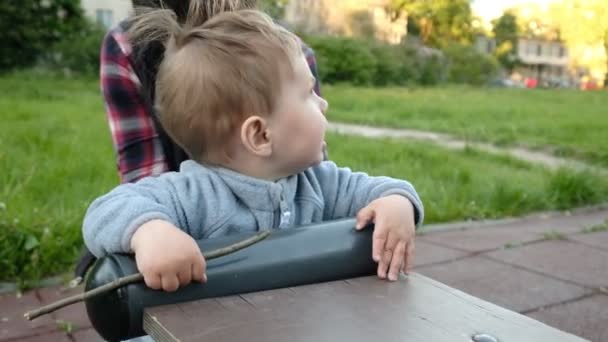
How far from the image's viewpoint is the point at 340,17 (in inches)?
1082

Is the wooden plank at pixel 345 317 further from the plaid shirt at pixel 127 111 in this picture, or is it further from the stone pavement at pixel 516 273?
the stone pavement at pixel 516 273

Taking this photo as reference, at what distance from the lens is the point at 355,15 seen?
27703mm

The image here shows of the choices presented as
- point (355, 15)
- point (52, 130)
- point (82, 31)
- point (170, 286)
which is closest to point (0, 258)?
point (170, 286)

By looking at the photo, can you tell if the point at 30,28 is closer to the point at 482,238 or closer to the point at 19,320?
the point at 482,238

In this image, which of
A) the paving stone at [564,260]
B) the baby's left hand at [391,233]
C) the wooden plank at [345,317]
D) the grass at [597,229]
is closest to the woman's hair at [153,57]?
the baby's left hand at [391,233]

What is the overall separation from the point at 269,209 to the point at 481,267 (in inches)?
80.1

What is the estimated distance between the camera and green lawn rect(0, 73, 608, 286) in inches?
117

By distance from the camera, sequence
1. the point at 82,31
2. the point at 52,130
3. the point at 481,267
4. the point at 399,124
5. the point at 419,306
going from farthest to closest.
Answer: the point at 82,31, the point at 399,124, the point at 52,130, the point at 481,267, the point at 419,306

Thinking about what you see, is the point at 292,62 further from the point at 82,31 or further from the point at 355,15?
the point at 355,15

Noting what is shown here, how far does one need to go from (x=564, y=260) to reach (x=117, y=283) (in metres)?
2.72

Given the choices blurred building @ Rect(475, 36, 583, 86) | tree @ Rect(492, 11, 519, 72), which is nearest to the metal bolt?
tree @ Rect(492, 11, 519, 72)

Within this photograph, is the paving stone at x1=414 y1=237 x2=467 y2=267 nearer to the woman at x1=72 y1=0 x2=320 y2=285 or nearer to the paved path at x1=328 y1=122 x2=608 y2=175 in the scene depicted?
the woman at x1=72 y1=0 x2=320 y2=285

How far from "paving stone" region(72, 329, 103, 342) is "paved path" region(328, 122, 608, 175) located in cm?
370

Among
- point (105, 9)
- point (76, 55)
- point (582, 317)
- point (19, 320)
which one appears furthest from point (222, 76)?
point (105, 9)
